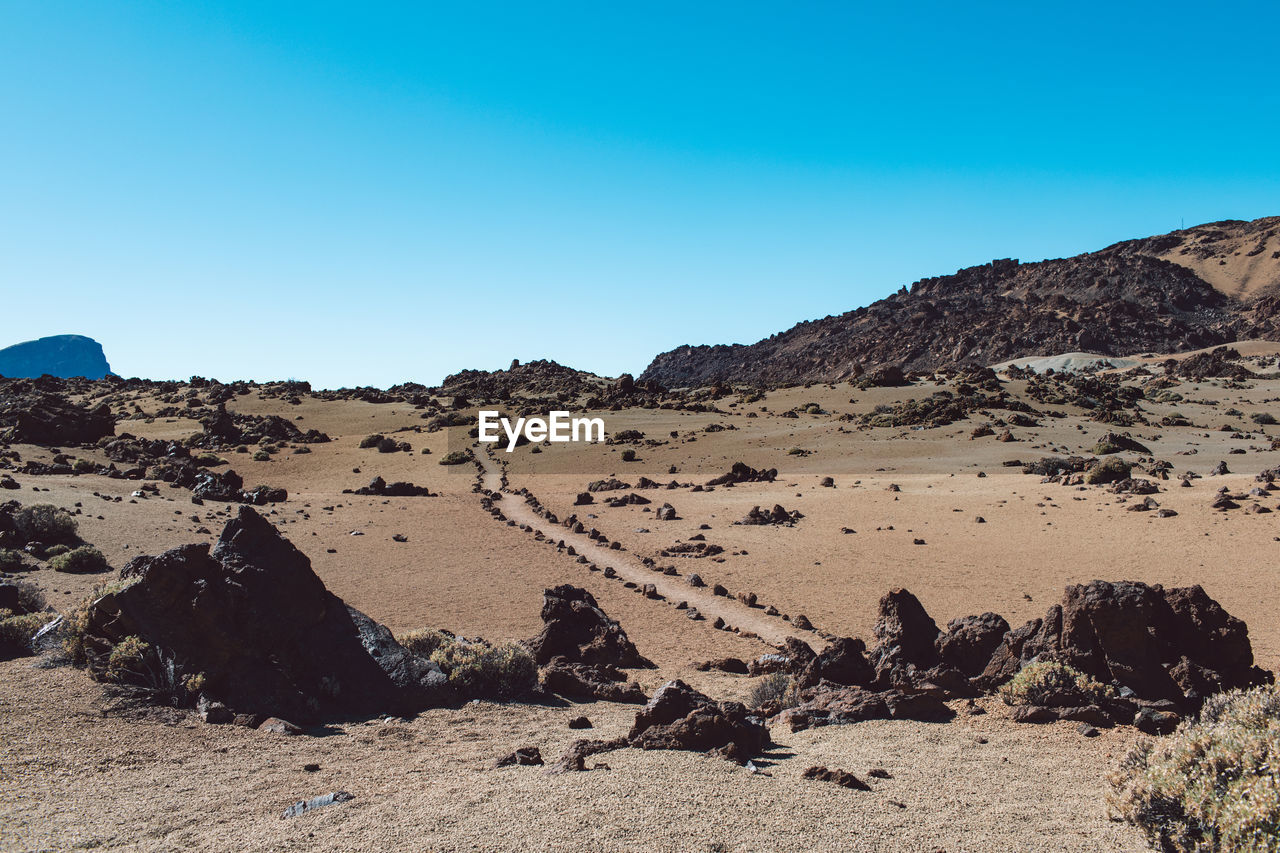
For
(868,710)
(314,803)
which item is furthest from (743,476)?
(314,803)

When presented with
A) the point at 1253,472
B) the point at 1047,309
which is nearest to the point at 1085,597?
the point at 1253,472

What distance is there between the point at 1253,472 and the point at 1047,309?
284ft

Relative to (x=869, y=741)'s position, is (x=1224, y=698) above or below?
above

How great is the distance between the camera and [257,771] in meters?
6.97

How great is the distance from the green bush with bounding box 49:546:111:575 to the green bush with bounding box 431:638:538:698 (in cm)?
1079

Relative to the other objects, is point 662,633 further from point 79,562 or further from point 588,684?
point 79,562

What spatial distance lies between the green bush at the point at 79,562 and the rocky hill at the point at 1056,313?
234ft

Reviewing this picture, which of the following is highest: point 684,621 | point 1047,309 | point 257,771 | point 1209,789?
point 1047,309

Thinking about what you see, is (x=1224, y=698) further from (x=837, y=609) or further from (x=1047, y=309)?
(x=1047, y=309)

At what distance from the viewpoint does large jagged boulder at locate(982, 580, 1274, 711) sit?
885 centimetres

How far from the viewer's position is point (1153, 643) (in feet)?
30.0

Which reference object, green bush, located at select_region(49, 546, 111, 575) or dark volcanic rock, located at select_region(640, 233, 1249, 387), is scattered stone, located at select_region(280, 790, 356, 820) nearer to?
green bush, located at select_region(49, 546, 111, 575)

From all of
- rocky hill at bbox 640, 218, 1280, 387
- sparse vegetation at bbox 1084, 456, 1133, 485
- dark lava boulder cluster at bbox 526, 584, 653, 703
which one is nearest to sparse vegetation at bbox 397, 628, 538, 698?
dark lava boulder cluster at bbox 526, 584, 653, 703
